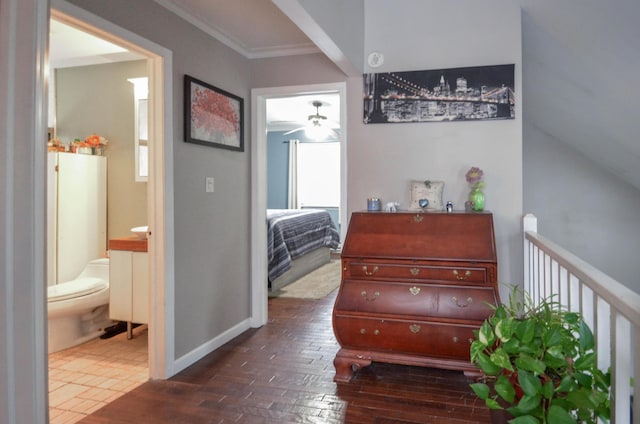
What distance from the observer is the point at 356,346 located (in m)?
2.56

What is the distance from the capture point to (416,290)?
96.8 inches

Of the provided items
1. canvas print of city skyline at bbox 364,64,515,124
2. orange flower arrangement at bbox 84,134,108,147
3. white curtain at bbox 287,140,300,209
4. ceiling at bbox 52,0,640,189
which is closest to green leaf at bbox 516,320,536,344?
ceiling at bbox 52,0,640,189

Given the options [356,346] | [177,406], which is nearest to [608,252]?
[356,346]

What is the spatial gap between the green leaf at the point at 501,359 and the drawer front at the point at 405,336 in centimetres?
119

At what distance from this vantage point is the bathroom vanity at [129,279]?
10.3 ft

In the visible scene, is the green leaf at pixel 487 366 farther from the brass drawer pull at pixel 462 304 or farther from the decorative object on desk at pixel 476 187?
the decorative object on desk at pixel 476 187

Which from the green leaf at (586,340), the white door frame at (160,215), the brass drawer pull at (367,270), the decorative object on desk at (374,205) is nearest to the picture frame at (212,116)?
the white door frame at (160,215)

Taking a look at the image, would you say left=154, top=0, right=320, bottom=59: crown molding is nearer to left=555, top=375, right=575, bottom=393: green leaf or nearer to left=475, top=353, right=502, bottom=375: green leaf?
left=475, top=353, right=502, bottom=375: green leaf

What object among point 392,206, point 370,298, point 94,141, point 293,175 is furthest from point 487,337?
point 293,175

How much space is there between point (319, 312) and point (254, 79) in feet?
6.96

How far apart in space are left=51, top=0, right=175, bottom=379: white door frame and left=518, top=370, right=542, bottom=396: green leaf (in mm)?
2084

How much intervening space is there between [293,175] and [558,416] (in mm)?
7151

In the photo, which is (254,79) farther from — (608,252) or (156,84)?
(608,252)

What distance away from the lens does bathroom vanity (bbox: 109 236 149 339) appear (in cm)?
313
